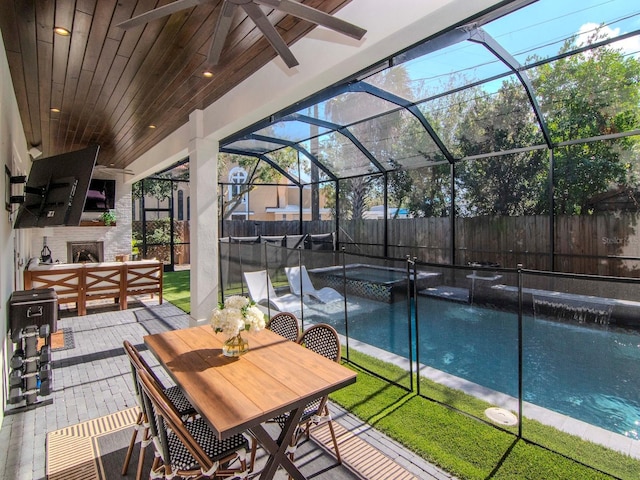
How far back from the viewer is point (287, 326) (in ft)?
10.5

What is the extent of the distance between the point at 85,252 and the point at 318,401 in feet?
29.3

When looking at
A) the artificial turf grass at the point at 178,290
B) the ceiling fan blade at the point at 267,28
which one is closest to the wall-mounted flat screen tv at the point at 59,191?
the ceiling fan blade at the point at 267,28

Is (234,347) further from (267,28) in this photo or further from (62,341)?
(62,341)

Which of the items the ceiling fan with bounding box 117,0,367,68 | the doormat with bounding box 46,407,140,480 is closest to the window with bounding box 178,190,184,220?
the doormat with bounding box 46,407,140,480

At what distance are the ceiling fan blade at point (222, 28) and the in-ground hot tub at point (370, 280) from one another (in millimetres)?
2597

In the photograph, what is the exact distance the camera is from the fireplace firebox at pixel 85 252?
896cm

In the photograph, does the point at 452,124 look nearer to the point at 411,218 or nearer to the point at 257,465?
the point at 411,218

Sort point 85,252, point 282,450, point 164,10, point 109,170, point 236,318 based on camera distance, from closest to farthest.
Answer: point 164,10
point 282,450
point 236,318
point 109,170
point 85,252

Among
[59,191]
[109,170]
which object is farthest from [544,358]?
[109,170]

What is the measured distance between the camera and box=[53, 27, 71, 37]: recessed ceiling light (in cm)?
271

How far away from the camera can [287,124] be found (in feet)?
23.0

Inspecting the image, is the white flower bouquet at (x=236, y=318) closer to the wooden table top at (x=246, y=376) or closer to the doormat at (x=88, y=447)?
the wooden table top at (x=246, y=376)

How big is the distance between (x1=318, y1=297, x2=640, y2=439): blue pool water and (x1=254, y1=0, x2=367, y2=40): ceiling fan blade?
2.40m

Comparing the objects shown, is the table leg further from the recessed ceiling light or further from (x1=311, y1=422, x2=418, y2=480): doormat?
the recessed ceiling light
